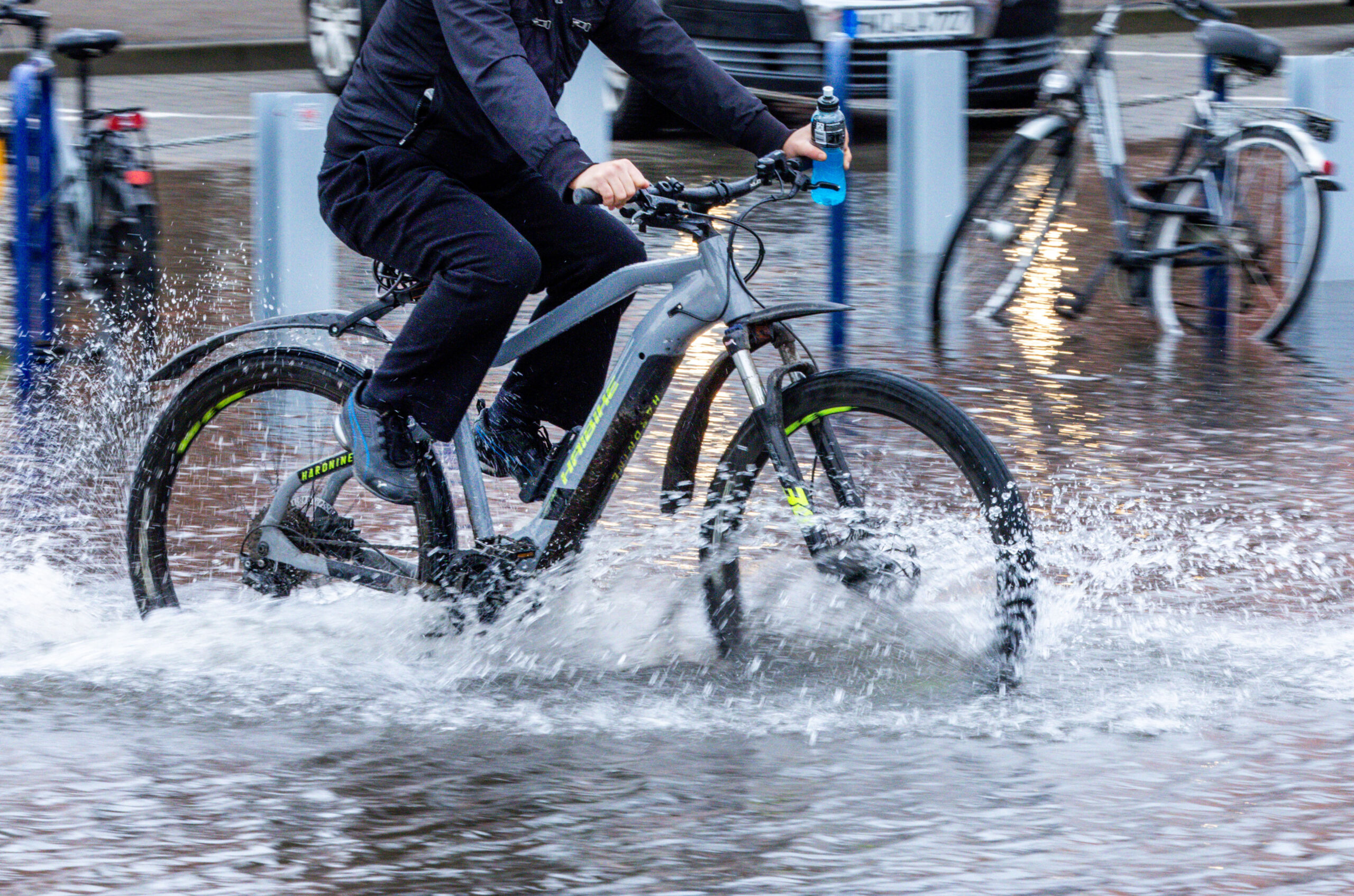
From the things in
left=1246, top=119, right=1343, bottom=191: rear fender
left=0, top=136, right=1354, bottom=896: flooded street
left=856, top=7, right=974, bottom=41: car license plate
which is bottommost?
left=0, top=136, right=1354, bottom=896: flooded street

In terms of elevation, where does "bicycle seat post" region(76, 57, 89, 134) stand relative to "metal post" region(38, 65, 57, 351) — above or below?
above

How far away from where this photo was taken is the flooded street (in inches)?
133

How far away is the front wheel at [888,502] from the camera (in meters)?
3.91

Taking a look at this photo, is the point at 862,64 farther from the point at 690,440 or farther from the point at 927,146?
the point at 690,440

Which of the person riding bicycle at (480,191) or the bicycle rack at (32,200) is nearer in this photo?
the person riding bicycle at (480,191)

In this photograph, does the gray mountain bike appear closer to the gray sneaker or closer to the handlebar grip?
the gray sneaker

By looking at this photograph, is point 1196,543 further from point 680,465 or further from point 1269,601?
point 680,465

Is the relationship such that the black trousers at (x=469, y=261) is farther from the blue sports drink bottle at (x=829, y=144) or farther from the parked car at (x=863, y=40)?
the parked car at (x=863, y=40)

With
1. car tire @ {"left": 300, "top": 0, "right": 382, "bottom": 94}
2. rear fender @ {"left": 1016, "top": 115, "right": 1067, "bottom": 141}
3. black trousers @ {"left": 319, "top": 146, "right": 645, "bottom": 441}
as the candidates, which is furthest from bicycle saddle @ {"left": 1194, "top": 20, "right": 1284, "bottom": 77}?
car tire @ {"left": 300, "top": 0, "right": 382, "bottom": 94}

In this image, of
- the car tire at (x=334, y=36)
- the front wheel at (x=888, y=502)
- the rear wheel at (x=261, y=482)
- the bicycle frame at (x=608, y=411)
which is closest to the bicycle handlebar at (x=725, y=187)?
the bicycle frame at (x=608, y=411)

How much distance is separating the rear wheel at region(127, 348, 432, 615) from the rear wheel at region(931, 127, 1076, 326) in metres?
3.57

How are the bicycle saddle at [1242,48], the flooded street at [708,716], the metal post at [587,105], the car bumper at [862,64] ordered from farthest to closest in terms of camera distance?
the car bumper at [862,64] → the metal post at [587,105] → the bicycle saddle at [1242,48] → the flooded street at [708,716]

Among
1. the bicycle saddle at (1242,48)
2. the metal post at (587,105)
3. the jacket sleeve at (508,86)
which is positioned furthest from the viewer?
the metal post at (587,105)

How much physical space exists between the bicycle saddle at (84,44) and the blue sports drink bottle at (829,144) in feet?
14.6
